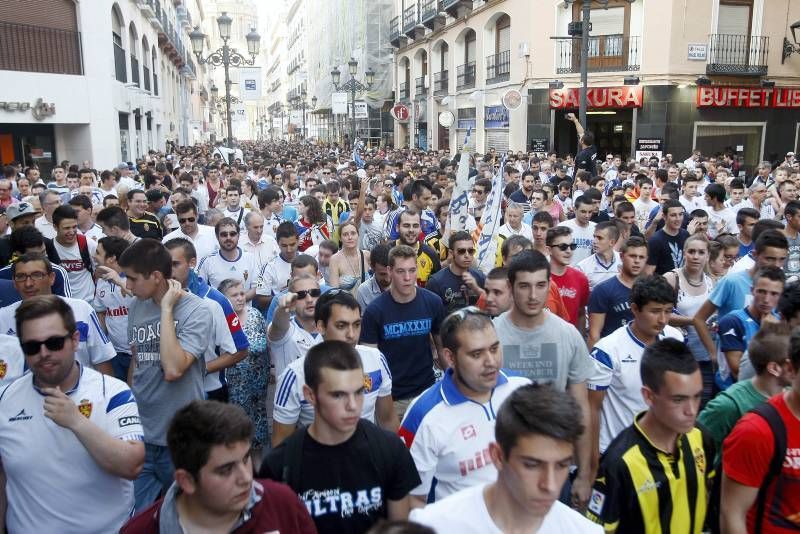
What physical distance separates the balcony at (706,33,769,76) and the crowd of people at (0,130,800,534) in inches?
813

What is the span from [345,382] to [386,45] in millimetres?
48820

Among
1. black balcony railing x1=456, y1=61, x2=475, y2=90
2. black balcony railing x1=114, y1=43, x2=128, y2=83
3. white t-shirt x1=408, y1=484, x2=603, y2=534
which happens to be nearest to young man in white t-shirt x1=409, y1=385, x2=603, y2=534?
white t-shirt x1=408, y1=484, x2=603, y2=534

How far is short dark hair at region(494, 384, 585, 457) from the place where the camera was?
2.38 meters

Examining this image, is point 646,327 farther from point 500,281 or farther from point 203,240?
point 203,240

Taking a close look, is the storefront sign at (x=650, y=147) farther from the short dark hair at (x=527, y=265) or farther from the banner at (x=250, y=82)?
the short dark hair at (x=527, y=265)

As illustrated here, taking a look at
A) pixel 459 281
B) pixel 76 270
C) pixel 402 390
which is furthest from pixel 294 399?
pixel 76 270

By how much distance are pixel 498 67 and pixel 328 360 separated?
29959 mm

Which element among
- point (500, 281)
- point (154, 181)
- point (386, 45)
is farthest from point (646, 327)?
point (386, 45)

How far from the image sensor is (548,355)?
416 cm

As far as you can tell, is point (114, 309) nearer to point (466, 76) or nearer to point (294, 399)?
point (294, 399)

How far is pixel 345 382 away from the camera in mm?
3055

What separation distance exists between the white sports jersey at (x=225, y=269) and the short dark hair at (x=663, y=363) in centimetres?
452

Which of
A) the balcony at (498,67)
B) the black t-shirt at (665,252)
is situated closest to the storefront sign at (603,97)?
the balcony at (498,67)

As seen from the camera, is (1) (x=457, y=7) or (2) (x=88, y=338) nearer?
(2) (x=88, y=338)
